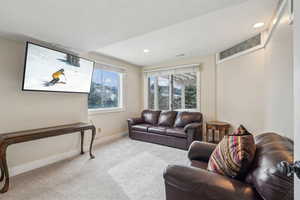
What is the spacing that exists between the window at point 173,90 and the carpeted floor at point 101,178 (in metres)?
1.86

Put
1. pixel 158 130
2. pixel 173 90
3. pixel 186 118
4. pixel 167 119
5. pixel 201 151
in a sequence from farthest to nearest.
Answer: pixel 173 90, pixel 167 119, pixel 186 118, pixel 158 130, pixel 201 151

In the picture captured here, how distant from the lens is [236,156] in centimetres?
108

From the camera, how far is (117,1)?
143 centimetres

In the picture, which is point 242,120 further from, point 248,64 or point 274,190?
point 274,190

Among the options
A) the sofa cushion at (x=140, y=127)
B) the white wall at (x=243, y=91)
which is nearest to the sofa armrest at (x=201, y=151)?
the white wall at (x=243, y=91)

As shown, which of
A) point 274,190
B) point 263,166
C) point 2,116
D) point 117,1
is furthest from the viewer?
point 2,116

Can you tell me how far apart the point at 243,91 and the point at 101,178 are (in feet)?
10.7

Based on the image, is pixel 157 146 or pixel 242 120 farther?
pixel 157 146

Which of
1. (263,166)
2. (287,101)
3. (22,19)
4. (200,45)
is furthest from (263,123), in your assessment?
(22,19)

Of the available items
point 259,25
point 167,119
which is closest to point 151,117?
point 167,119

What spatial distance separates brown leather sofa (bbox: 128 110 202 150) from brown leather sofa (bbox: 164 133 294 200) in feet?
6.82

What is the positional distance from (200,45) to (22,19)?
3113mm

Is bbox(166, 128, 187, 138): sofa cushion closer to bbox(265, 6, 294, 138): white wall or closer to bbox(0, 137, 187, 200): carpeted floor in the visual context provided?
bbox(0, 137, 187, 200): carpeted floor

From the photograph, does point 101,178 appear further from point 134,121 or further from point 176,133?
point 134,121
